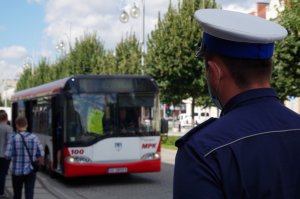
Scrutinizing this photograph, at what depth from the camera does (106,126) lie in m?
14.7

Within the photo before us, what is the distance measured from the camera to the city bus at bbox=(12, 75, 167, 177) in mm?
14414

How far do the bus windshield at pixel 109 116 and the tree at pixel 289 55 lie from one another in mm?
8651

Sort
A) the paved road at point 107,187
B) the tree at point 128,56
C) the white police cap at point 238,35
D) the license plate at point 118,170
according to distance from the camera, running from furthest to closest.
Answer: the tree at point 128,56, the license plate at point 118,170, the paved road at point 107,187, the white police cap at point 238,35

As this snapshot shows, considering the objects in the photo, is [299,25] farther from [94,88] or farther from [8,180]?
[8,180]

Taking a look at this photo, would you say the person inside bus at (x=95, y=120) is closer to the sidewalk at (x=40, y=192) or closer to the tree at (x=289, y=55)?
the sidewalk at (x=40, y=192)

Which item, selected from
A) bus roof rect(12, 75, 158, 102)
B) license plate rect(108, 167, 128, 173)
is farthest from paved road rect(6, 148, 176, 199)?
bus roof rect(12, 75, 158, 102)

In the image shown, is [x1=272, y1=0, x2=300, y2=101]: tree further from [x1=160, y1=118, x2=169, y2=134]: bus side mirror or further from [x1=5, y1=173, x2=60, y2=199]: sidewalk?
[x1=5, y1=173, x2=60, y2=199]: sidewalk

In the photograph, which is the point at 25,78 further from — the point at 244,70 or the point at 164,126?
the point at 244,70

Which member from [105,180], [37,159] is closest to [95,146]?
[105,180]

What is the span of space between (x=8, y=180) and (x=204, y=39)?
15062 millimetres

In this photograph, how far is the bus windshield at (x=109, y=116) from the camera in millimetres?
14445

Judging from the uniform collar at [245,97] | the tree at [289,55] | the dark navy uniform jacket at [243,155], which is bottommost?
the dark navy uniform jacket at [243,155]

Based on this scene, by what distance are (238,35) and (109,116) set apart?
13.0 m

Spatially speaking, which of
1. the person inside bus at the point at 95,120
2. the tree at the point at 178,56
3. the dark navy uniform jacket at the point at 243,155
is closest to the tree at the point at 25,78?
the tree at the point at 178,56
